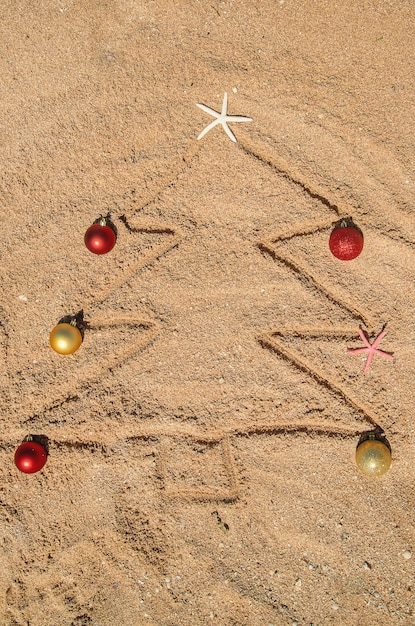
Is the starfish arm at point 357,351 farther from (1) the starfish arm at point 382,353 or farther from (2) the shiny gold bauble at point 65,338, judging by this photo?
(2) the shiny gold bauble at point 65,338

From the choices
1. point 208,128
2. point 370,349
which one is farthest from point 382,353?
point 208,128

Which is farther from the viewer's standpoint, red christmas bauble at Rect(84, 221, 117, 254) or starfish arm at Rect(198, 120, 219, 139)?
starfish arm at Rect(198, 120, 219, 139)

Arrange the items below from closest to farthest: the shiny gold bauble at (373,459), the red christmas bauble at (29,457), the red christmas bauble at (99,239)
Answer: the shiny gold bauble at (373,459) < the red christmas bauble at (29,457) < the red christmas bauble at (99,239)

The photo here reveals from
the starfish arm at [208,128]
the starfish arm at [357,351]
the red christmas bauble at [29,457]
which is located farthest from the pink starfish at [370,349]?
the red christmas bauble at [29,457]

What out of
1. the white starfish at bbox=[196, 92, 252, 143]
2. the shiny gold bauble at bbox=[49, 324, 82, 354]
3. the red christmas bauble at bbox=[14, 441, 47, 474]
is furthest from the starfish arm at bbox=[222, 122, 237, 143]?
the red christmas bauble at bbox=[14, 441, 47, 474]

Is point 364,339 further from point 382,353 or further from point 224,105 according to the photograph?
point 224,105

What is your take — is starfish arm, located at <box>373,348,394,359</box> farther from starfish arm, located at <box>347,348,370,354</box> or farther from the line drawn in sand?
the line drawn in sand
